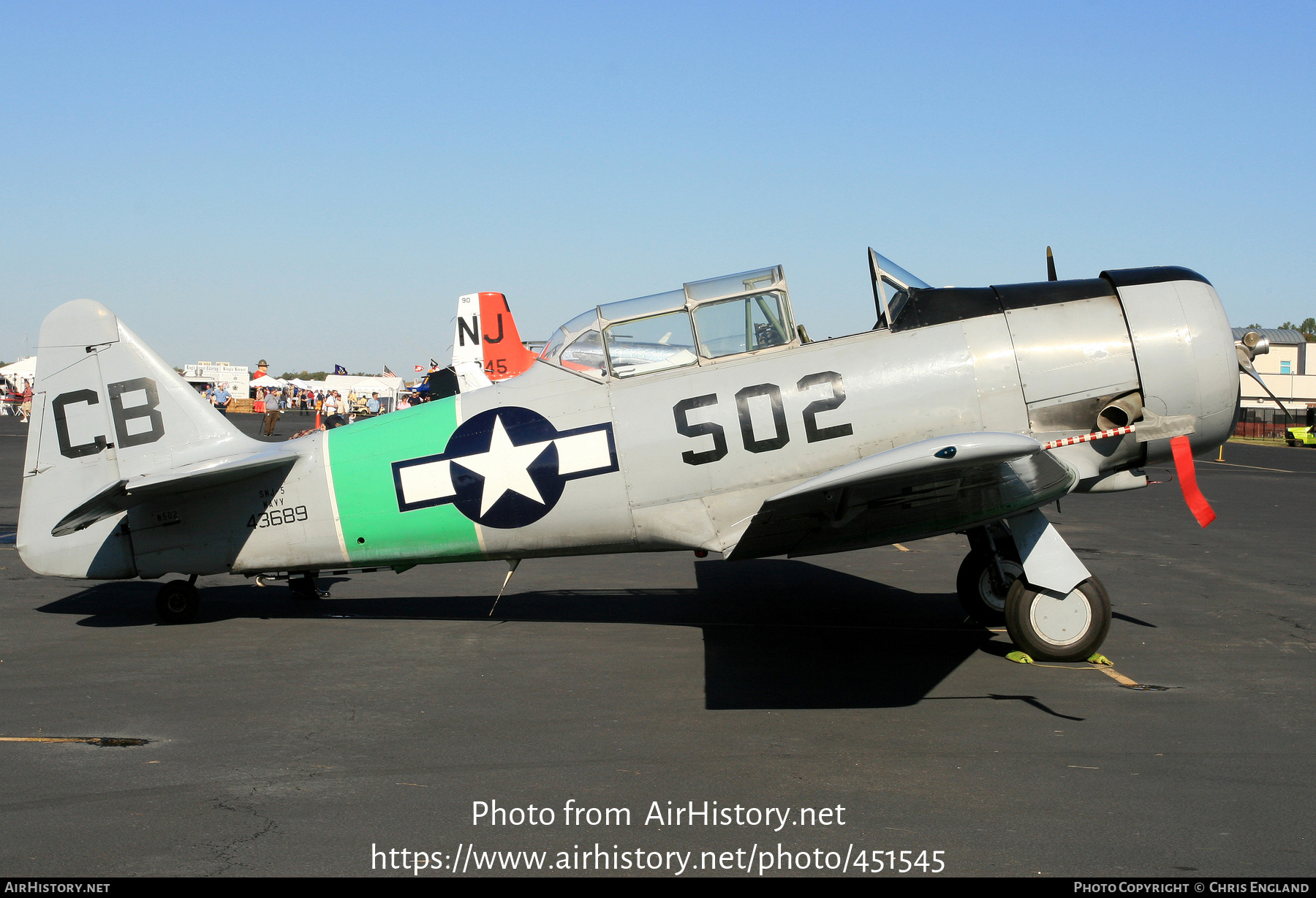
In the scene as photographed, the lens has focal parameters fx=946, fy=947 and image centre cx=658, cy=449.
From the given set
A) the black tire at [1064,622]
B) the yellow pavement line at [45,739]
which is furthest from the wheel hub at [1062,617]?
the yellow pavement line at [45,739]

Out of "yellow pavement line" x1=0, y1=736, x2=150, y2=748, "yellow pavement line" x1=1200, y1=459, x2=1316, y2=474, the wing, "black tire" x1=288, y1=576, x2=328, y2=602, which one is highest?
the wing

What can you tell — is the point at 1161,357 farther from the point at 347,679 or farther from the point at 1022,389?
the point at 347,679

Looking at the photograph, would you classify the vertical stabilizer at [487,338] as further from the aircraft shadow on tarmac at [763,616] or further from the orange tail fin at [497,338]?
the aircraft shadow on tarmac at [763,616]

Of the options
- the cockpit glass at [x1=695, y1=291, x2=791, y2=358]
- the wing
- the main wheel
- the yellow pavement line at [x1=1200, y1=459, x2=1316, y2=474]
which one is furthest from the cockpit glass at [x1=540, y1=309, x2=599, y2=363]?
the yellow pavement line at [x1=1200, y1=459, x2=1316, y2=474]

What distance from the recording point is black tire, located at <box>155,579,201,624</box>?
7812 millimetres

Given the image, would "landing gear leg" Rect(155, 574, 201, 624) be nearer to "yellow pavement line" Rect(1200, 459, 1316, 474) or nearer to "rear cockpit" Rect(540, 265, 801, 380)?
"rear cockpit" Rect(540, 265, 801, 380)

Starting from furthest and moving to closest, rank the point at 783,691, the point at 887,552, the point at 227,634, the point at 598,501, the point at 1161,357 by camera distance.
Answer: the point at 887,552
the point at 227,634
the point at 598,501
the point at 1161,357
the point at 783,691

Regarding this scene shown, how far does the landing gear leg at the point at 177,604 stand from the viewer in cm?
781

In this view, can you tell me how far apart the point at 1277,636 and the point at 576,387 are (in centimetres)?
557

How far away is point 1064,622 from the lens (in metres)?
6.41

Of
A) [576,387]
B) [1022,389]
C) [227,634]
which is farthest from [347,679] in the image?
[1022,389]

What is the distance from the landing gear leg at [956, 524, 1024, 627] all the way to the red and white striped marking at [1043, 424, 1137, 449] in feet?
3.76

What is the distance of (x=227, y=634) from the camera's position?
7.48 meters

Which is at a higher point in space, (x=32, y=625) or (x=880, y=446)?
(x=880, y=446)
